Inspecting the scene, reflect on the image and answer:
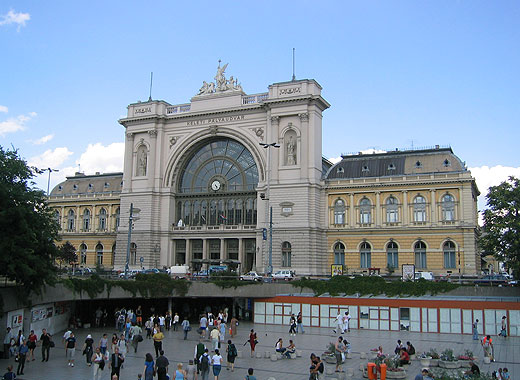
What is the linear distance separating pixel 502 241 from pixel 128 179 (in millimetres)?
53850

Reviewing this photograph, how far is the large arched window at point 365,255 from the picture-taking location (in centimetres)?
6994

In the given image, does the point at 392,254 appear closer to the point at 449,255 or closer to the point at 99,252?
the point at 449,255

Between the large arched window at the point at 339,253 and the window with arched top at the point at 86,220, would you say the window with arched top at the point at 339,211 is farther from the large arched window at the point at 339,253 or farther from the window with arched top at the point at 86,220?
the window with arched top at the point at 86,220

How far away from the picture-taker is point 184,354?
33312mm

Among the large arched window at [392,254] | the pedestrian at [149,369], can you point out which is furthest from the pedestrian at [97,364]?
the large arched window at [392,254]

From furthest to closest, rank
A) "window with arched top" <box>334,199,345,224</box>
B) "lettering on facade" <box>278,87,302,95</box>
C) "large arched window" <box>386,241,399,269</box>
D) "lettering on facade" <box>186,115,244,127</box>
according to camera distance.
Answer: "lettering on facade" <box>186,115,244,127</box> < "lettering on facade" <box>278,87,302,95</box> < "window with arched top" <box>334,199,345,224</box> < "large arched window" <box>386,241,399,269</box>

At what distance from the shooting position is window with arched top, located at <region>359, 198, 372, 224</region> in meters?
70.7

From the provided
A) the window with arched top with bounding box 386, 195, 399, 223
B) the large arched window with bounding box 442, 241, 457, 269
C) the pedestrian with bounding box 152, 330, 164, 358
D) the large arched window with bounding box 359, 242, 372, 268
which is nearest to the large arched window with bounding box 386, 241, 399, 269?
the large arched window with bounding box 359, 242, 372, 268

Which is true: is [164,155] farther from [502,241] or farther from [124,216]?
[502,241]

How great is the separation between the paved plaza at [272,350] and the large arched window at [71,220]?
51383mm

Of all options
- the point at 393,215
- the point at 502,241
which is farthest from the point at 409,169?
the point at 502,241

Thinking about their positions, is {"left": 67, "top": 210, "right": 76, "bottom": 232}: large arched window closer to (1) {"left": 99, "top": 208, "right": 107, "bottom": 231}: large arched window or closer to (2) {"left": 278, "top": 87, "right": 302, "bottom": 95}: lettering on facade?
(1) {"left": 99, "top": 208, "right": 107, "bottom": 231}: large arched window

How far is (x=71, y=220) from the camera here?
93.6 metres

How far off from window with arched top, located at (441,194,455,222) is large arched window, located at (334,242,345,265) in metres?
13.1
